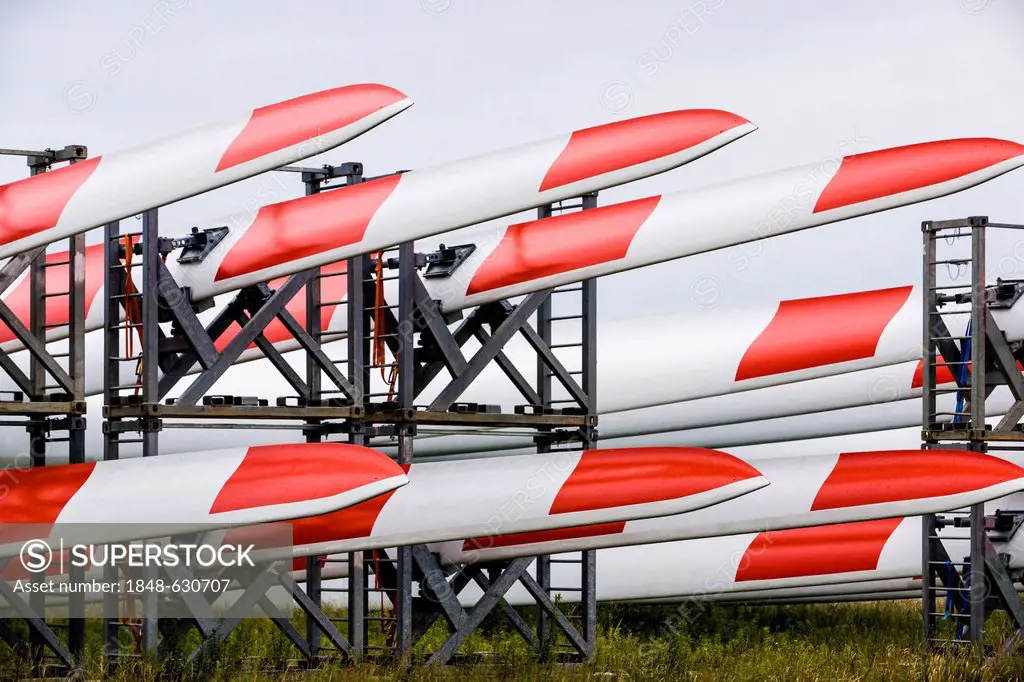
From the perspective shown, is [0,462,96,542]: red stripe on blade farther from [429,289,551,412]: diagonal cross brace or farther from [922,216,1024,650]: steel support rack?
[922,216,1024,650]: steel support rack

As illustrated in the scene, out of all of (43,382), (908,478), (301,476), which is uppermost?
(43,382)

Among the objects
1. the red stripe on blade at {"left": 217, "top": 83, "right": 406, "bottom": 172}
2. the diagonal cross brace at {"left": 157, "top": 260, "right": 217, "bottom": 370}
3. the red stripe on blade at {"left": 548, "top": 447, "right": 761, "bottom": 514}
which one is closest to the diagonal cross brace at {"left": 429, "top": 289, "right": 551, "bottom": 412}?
the red stripe on blade at {"left": 548, "top": 447, "right": 761, "bottom": 514}

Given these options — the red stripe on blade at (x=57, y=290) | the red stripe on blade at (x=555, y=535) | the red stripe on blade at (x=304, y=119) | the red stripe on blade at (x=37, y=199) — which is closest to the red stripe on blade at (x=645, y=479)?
the red stripe on blade at (x=555, y=535)

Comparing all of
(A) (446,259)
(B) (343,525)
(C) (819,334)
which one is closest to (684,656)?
(C) (819,334)

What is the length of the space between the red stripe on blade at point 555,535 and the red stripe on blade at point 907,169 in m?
2.75

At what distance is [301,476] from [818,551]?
674cm

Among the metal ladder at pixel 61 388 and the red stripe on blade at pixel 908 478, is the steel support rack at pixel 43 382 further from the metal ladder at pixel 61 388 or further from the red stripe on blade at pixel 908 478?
the red stripe on blade at pixel 908 478

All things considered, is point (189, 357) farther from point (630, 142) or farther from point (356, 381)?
point (630, 142)

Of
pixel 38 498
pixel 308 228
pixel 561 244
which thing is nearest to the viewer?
pixel 38 498

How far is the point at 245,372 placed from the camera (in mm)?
15438

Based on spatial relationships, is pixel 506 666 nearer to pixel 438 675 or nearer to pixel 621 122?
A: pixel 438 675

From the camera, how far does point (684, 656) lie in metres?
12.4

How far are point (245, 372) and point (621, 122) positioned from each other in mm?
5745

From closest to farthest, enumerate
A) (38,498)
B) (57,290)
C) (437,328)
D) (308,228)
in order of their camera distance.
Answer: (38,498) < (308,228) < (437,328) < (57,290)
